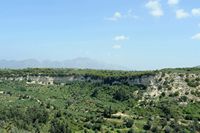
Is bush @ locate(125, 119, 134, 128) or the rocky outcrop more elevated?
the rocky outcrop

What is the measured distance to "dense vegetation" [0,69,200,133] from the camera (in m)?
118

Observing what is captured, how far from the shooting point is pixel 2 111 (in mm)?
126000

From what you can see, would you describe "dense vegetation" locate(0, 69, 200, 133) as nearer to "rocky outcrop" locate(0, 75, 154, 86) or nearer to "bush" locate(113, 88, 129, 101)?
"bush" locate(113, 88, 129, 101)

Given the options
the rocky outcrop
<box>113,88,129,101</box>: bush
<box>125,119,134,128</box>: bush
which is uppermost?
the rocky outcrop

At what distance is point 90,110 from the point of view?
140 m

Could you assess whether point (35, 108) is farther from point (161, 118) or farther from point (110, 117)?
point (161, 118)

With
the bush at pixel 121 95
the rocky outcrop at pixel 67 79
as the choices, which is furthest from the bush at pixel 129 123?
the rocky outcrop at pixel 67 79

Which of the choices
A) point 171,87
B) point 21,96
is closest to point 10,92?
point 21,96

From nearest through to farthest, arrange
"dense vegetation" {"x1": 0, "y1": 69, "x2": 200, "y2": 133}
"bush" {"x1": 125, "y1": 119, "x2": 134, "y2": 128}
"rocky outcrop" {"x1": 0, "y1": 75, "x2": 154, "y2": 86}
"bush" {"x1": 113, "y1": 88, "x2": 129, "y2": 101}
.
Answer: "dense vegetation" {"x1": 0, "y1": 69, "x2": 200, "y2": 133} → "bush" {"x1": 125, "y1": 119, "x2": 134, "y2": 128} → "bush" {"x1": 113, "y1": 88, "x2": 129, "y2": 101} → "rocky outcrop" {"x1": 0, "y1": 75, "x2": 154, "y2": 86}

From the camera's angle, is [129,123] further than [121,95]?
No

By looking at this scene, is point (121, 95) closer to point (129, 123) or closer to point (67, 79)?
point (129, 123)

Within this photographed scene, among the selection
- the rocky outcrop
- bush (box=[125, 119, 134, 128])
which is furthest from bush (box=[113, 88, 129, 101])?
bush (box=[125, 119, 134, 128])

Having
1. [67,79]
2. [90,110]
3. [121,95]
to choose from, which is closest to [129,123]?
[90,110]

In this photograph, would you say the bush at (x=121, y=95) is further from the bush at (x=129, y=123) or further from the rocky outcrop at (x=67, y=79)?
the bush at (x=129, y=123)
